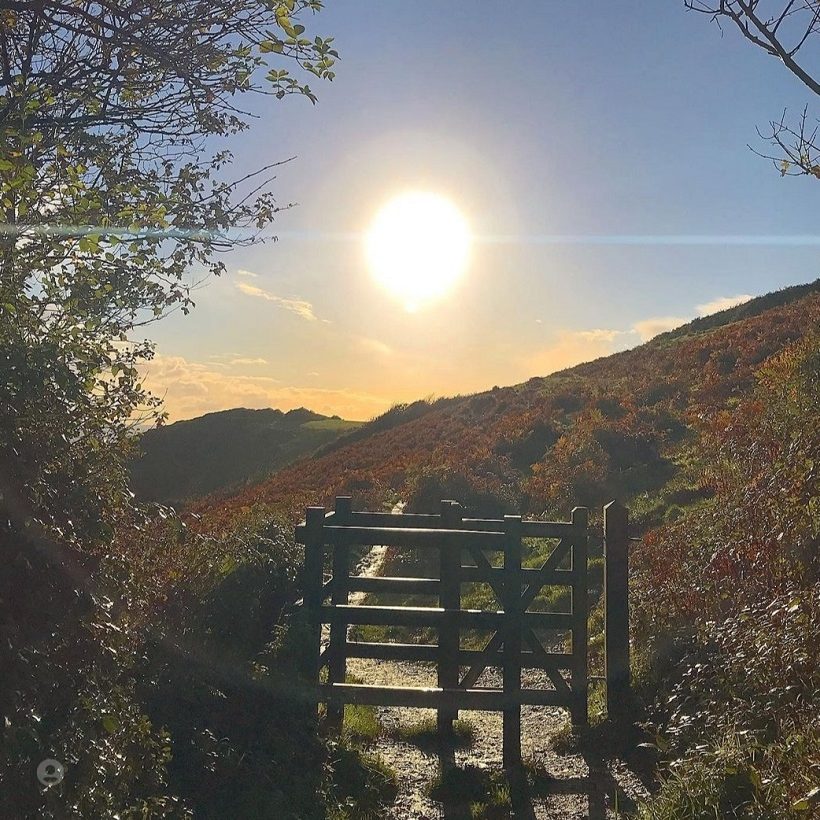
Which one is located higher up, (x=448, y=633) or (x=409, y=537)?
(x=409, y=537)

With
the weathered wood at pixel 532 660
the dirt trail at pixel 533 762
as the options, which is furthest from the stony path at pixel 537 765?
the weathered wood at pixel 532 660

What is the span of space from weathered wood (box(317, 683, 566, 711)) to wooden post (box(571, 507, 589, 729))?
0.72 feet

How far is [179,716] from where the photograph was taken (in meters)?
6.06

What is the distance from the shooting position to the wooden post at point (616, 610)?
7.77 meters

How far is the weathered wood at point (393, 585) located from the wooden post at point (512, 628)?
867 millimetres

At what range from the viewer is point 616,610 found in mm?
7887

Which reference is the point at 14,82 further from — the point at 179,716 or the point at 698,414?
the point at 698,414

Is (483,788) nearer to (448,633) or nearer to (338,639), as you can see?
(448,633)

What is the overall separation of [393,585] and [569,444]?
13629 mm

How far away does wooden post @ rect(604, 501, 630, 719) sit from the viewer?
7773 millimetres

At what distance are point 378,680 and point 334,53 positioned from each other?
26.6 feet

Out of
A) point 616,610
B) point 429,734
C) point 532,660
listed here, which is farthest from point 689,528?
point 429,734

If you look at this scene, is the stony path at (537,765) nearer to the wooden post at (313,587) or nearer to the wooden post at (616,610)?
the wooden post at (616,610)

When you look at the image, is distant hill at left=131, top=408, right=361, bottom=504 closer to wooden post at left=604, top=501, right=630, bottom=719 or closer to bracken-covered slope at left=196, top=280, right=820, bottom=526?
bracken-covered slope at left=196, top=280, right=820, bottom=526
